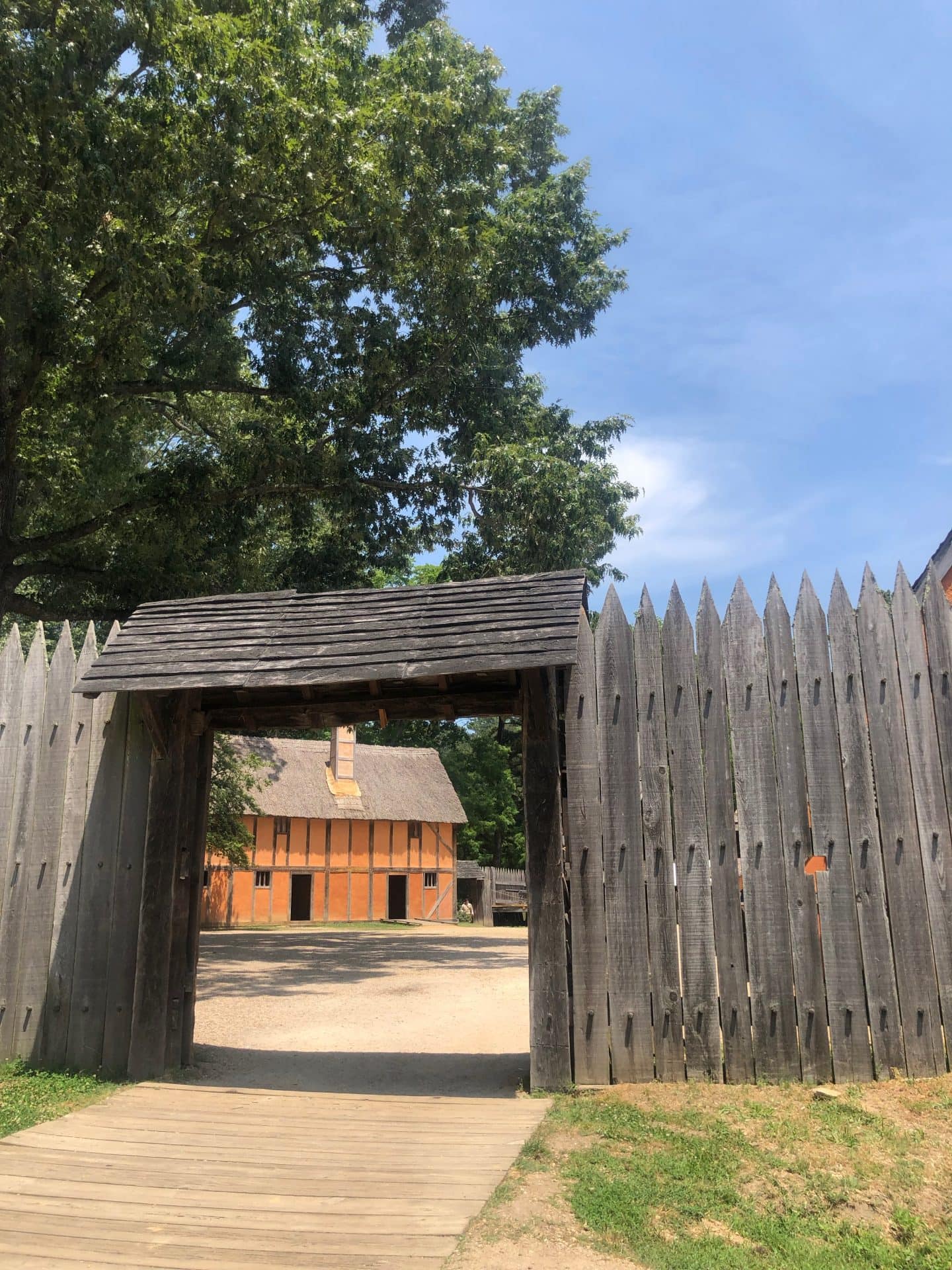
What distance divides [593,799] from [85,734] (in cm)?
372

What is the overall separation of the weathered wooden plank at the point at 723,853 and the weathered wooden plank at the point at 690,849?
0.13 feet

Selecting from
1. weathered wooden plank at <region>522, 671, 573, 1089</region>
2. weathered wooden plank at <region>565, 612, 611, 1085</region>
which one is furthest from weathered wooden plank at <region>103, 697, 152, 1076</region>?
weathered wooden plank at <region>565, 612, 611, 1085</region>

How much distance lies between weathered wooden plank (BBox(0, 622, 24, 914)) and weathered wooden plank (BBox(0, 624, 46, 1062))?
0.02m

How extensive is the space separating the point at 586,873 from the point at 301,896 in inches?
1186

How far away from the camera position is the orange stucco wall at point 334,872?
1270 inches

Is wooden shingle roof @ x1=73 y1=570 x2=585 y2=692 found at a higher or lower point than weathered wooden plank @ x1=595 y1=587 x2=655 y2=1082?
higher

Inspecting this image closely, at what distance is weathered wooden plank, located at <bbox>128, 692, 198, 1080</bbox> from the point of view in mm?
6516

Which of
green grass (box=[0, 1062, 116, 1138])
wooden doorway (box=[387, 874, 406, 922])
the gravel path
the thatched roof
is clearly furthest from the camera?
wooden doorway (box=[387, 874, 406, 922])

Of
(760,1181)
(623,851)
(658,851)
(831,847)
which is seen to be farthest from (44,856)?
(831,847)

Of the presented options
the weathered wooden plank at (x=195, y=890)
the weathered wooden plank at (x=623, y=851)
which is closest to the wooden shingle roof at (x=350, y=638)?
the weathered wooden plank at (x=623, y=851)

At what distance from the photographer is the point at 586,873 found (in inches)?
238

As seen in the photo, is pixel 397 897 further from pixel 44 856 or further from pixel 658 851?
pixel 658 851

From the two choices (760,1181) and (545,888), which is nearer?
(760,1181)

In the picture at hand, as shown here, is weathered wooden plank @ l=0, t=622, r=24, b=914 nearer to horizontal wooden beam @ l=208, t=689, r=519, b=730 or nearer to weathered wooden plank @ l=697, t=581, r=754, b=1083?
horizontal wooden beam @ l=208, t=689, r=519, b=730
